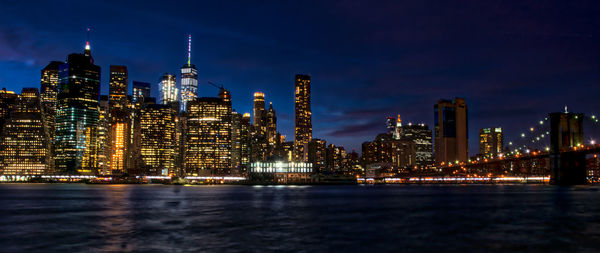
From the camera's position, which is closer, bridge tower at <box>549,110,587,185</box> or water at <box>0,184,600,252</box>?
water at <box>0,184,600,252</box>

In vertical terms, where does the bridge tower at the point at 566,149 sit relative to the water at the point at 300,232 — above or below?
above

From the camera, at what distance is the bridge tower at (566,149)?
144 m

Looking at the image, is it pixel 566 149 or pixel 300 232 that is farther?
pixel 566 149

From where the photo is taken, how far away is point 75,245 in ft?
102

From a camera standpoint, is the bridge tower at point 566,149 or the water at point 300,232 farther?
the bridge tower at point 566,149

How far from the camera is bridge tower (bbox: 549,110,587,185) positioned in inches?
5679

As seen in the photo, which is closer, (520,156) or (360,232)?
(360,232)

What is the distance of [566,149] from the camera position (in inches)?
5566

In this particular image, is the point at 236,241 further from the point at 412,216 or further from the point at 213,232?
the point at 412,216

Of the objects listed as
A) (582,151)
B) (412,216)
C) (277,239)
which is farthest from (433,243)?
(582,151)

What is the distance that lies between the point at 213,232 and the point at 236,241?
5.07 m

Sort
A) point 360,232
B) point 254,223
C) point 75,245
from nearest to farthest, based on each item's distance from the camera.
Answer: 1. point 75,245
2. point 360,232
3. point 254,223

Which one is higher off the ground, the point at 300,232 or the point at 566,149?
the point at 566,149

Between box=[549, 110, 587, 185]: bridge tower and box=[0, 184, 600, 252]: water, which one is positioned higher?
box=[549, 110, 587, 185]: bridge tower
